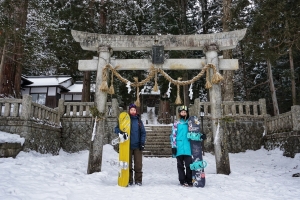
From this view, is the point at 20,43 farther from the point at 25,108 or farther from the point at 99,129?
the point at 99,129

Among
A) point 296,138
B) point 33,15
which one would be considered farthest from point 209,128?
point 33,15

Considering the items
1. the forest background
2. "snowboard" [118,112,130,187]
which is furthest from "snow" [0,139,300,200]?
the forest background

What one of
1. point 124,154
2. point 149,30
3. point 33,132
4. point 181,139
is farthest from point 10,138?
point 149,30

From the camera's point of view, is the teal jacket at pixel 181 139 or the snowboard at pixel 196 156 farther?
the teal jacket at pixel 181 139

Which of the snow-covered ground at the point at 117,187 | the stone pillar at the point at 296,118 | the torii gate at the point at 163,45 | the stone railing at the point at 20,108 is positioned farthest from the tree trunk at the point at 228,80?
the stone railing at the point at 20,108

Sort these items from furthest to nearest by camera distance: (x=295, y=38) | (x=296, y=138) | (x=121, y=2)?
(x=121, y=2) → (x=295, y=38) → (x=296, y=138)

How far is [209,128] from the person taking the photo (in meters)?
10.5

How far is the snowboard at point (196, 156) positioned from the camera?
4.64 m

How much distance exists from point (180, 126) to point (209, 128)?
19.6 feet

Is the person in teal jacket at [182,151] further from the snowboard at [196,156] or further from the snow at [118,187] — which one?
the snow at [118,187]

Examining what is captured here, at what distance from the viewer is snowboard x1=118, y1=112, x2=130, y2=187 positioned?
15.2ft

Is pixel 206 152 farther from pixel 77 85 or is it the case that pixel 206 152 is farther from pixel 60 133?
pixel 77 85

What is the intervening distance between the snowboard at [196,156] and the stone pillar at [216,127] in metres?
1.32

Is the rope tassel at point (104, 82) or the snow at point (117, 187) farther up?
the rope tassel at point (104, 82)
